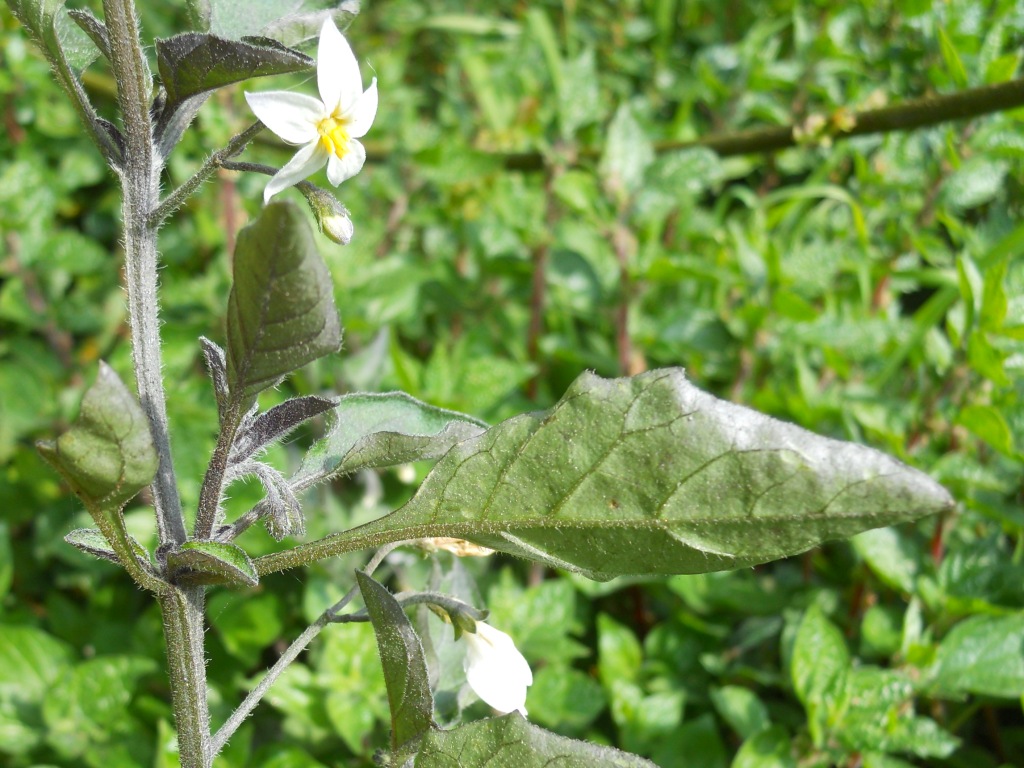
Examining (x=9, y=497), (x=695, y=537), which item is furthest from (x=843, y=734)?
(x=9, y=497)

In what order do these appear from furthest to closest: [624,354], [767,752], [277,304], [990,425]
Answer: [624,354]
[990,425]
[767,752]
[277,304]

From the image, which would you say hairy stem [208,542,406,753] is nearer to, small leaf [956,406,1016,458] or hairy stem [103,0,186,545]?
hairy stem [103,0,186,545]

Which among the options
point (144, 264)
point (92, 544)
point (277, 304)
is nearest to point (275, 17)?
point (144, 264)

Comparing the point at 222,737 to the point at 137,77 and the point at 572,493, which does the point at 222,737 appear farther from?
the point at 137,77

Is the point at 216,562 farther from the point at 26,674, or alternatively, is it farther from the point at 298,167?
the point at 26,674

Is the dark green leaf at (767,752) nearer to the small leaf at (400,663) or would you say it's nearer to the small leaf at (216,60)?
the small leaf at (400,663)

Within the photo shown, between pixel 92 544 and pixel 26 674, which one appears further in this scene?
pixel 26 674

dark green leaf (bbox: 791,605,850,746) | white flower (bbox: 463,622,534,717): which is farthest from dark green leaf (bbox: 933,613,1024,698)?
white flower (bbox: 463,622,534,717)
